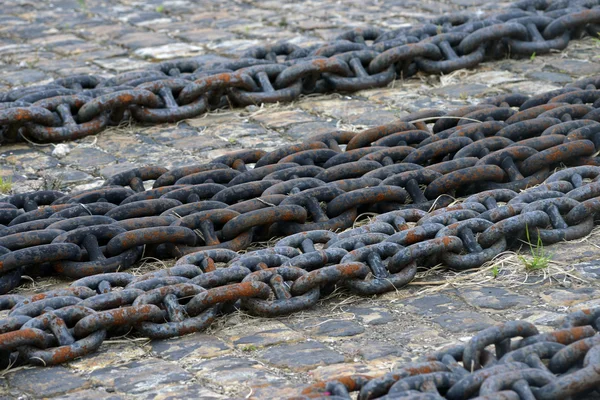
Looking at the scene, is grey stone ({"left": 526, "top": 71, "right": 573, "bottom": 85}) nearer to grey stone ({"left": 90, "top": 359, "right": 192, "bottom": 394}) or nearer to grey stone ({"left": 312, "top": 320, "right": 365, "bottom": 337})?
grey stone ({"left": 312, "top": 320, "right": 365, "bottom": 337})

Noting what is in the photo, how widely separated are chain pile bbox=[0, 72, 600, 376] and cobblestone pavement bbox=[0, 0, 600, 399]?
0.09 m

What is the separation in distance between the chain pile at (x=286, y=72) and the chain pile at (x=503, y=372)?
139 inches

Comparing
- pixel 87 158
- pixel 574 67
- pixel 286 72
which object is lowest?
pixel 87 158

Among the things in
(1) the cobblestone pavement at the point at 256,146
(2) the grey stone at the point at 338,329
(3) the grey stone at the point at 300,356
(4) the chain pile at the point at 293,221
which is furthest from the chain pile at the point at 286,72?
(3) the grey stone at the point at 300,356

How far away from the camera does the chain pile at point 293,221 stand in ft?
11.7

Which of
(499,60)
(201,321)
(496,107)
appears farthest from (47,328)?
(499,60)

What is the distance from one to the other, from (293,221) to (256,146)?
1.59m

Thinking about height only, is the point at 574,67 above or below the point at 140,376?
above

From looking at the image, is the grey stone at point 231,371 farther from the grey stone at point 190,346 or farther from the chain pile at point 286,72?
the chain pile at point 286,72

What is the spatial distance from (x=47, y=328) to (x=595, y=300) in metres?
1.95

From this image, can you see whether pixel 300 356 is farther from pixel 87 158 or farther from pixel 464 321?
pixel 87 158

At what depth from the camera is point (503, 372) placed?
268 centimetres

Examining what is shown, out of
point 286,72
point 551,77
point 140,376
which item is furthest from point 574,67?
point 140,376

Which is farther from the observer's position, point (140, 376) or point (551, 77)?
point (551, 77)
